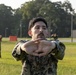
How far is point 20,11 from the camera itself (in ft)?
369

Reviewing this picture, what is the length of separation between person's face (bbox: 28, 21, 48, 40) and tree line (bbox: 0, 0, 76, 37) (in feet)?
310

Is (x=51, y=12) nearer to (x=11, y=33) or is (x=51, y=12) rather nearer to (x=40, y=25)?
(x=11, y=33)

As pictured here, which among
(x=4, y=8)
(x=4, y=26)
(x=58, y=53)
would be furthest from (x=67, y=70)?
(x=4, y=8)

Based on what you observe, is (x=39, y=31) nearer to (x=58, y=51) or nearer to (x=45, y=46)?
(x=45, y=46)

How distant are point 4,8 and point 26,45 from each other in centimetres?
11796

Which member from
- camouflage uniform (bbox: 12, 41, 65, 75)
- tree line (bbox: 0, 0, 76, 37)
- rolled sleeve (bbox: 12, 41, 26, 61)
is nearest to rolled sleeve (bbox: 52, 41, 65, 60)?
camouflage uniform (bbox: 12, 41, 65, 75)

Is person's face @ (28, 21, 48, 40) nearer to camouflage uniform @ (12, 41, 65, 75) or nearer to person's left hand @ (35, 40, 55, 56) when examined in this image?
person's left hand @ (35, 40, 55, 56)

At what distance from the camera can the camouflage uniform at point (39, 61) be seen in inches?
127

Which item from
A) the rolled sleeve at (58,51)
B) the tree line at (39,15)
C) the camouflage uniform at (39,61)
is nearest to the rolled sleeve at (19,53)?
the camouflage uniform at (39,61)

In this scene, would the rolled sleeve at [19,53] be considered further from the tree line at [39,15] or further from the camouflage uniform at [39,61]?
the tree line at [39,15]

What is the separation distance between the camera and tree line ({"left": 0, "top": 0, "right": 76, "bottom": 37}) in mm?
101250

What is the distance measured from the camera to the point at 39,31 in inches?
122

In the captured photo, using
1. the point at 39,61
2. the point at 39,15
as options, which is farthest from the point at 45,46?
the point at 39,15

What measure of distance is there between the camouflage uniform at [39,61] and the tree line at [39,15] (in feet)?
310
